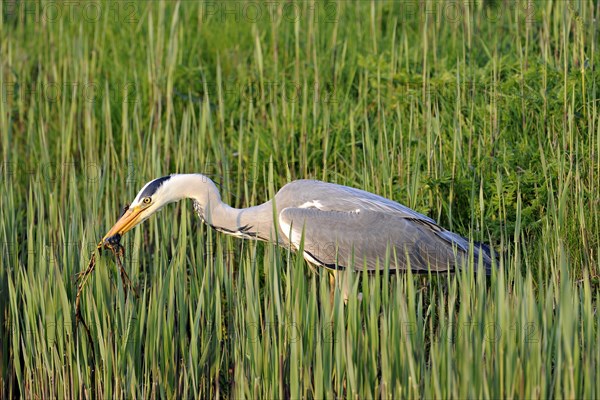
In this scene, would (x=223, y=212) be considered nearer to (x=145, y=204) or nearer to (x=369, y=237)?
(x=145, y=204)

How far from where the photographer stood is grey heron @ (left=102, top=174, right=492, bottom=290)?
4.42m

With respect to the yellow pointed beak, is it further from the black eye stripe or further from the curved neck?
the curved neck

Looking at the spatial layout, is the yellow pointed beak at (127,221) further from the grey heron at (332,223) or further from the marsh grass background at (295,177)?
the marsh grass background at (295,177)

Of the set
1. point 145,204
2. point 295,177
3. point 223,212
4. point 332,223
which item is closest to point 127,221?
point 145,204

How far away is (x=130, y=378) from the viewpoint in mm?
3525

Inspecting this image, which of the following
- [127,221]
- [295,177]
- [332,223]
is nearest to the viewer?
[127,221]

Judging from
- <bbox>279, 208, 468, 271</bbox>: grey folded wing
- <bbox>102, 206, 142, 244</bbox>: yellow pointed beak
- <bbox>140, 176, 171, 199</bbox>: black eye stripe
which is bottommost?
<bbox>279, 208, 468, 271</bbox>: grey folded wing

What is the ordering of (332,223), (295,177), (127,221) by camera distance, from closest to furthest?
(127,221) < (332,223) < (295,177)

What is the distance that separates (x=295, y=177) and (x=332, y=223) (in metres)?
0.97


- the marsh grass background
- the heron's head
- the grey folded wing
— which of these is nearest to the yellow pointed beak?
the heron's head

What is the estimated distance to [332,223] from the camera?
14.8 feet

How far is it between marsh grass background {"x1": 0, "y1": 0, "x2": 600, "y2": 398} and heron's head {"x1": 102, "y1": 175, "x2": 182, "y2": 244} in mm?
189

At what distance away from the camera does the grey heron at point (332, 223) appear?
4.42m

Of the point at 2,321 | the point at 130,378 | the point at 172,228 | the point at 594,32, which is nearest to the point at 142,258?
the point at 172,228
